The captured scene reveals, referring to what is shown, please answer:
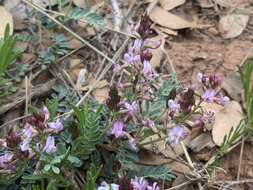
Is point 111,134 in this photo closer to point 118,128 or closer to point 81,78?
point 118,128

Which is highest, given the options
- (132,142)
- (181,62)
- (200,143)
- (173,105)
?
(173,105)

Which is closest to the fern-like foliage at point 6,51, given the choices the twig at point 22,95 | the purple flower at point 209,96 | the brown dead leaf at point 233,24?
the twig at point 22,95

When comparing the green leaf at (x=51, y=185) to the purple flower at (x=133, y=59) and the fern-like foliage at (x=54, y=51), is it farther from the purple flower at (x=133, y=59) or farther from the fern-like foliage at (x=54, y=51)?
the fern-like foliage at (x=54, y=51)

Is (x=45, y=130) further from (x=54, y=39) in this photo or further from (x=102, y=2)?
(x=102, y=2)

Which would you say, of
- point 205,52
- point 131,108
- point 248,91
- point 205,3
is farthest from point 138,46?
point 205,3

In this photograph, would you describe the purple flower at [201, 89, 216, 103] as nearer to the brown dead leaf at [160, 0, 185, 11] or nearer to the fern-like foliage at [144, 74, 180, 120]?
the fern-like foliage at [144, 74, 180, 120]

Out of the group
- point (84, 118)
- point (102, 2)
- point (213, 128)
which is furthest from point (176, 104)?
point (102, 2)
